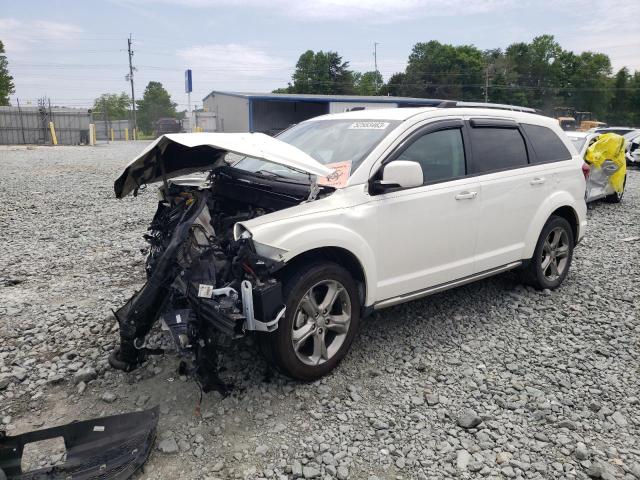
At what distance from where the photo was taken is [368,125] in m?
4.39

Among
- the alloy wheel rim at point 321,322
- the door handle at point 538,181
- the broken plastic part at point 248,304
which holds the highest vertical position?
the door handle at point 538,181

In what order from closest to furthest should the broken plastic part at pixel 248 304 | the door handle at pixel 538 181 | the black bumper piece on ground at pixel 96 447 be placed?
1. the black bumper piece on ground at pixel 96 447
2. the broken plastic part at pixel 248 304
3. the door handle at pixel 538 181

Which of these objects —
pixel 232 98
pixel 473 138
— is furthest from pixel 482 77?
pixel 473 138

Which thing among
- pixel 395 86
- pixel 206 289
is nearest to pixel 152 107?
pixel 395 86

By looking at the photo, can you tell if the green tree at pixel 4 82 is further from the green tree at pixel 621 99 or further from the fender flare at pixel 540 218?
the green tree at pixel 621 99

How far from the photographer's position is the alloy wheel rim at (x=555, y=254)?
5.48m

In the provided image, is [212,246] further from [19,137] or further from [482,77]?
[482,77]

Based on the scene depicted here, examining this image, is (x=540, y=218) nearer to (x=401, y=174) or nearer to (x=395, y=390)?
(x=401, y=174)

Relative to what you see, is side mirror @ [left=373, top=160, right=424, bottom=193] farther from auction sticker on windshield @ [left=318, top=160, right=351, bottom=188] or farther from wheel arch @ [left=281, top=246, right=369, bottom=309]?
wheel arch @ [left=281, top=246, right=369, bottom=309]

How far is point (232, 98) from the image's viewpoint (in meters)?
46.1

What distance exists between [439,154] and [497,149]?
2.65ft

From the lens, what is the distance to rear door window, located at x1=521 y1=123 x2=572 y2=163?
5.28m

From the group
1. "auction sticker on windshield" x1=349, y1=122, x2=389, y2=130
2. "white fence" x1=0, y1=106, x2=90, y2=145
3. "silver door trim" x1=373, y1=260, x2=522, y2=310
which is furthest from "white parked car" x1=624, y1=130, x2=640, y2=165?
"white fence" x1=0, y1=106, x2=90, y2=145

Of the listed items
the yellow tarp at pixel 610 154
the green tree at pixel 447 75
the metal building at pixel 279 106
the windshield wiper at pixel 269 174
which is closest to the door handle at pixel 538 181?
the windshield wiper at pixel 269 174
